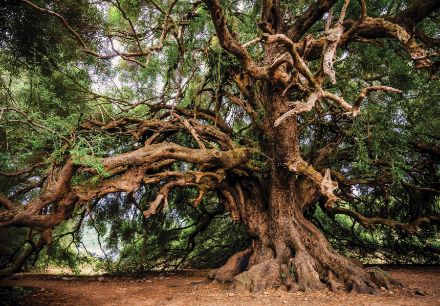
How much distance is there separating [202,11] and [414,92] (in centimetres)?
474

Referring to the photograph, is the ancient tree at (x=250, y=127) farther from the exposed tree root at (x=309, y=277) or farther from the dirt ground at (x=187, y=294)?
the dirt ground at (x=187, y=294)

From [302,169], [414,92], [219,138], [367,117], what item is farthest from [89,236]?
[414,92]

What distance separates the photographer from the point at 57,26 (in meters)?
5.36

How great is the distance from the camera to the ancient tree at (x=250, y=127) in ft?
14.5

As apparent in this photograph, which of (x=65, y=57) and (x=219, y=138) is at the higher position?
(x=65, y=57)

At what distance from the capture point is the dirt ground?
14.9ft

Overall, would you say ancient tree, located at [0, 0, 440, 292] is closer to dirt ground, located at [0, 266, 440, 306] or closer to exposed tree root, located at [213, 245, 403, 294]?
Result: exposed tree root, located at [213, 245, 403, 294]

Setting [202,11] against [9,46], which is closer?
[9,46]

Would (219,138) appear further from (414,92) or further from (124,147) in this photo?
(414,92)

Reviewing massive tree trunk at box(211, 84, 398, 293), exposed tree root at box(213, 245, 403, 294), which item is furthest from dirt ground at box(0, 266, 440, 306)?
massive tree trunk at box(211, 84, 398, 293)

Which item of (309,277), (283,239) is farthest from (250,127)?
(309,277)

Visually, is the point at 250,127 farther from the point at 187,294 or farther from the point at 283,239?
the point at 187,294

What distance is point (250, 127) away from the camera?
7980mm

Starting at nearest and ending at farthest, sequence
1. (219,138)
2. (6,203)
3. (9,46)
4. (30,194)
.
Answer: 1. (6,203)
2. (9,46)
3. (219,138)
4. (30,194)
